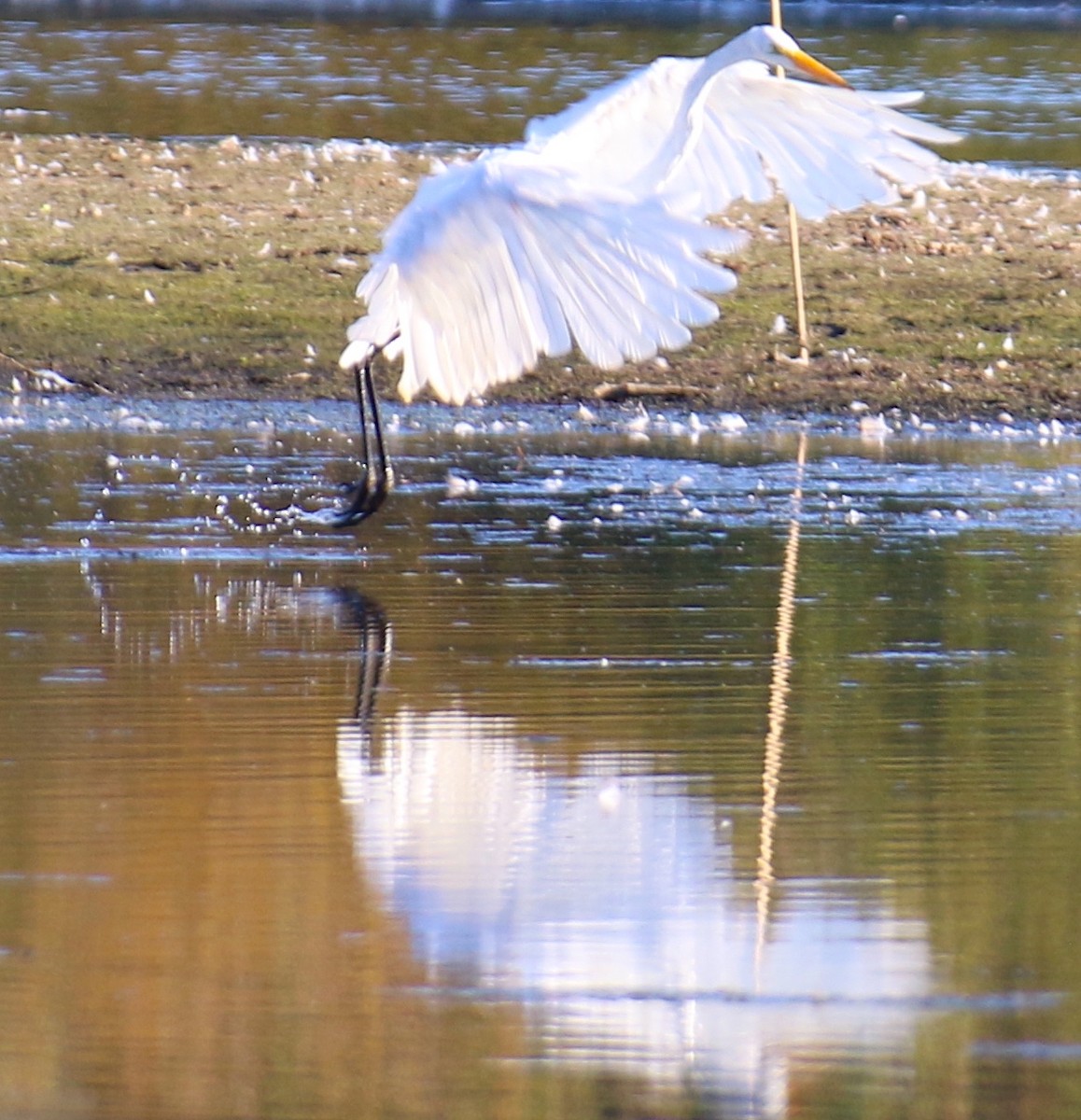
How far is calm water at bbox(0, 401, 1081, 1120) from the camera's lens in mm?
4055

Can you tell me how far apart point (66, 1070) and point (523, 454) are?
7.48 metres

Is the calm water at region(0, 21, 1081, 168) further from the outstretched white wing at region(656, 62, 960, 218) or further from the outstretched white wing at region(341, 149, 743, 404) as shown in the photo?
the outstretched white wing at region(341, 149, 743, 404)

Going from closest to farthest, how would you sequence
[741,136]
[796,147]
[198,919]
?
[198,919] → [796,147] → [741,136]

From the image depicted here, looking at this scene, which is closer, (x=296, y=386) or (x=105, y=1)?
(x=296, y=386)

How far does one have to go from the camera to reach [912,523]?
967 cm

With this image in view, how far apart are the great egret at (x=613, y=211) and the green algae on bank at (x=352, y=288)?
3503 millimetres

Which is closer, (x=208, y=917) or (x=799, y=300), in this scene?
(x=208, y=917)

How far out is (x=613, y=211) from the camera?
7188 millimetres

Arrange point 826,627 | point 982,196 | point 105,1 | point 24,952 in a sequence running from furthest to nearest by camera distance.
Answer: point 105,1, point 982,196, point 826,627, point 24,952

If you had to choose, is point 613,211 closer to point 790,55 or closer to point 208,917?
point 790,55

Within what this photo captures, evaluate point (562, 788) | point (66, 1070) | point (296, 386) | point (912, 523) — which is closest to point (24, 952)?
point (66, 1070)

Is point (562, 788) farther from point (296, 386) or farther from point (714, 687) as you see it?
point (296, 386)

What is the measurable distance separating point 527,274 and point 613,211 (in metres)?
0.36

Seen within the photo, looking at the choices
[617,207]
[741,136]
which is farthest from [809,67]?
[617,207]
